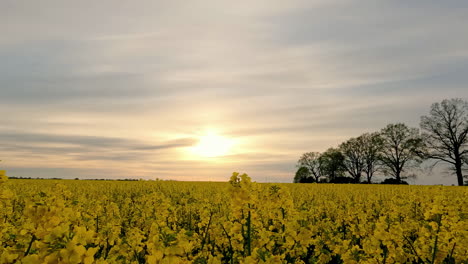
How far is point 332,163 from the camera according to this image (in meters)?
69.8

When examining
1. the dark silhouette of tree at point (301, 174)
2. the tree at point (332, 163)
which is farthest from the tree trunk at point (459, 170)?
the dark silhouette of tree at point (301, 174)

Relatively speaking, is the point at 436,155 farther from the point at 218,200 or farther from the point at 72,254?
the point at 72,254

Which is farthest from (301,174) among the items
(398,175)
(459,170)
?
(459,170)

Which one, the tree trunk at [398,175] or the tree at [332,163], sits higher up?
the tree at [332,163]

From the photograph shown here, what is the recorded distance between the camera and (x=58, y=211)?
111 inches

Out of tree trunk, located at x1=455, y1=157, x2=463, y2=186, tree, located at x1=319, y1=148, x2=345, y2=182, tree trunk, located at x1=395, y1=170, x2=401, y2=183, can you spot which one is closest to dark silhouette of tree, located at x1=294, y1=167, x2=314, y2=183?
tree, located at x1=319, y1=148, x2=345, y2=182

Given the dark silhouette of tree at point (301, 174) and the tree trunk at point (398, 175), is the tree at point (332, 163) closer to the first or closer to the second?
the dark silhouette of tree at point (301, 174)

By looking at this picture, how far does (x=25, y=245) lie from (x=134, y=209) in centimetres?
728

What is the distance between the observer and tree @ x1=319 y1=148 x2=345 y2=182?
6744 centimetres

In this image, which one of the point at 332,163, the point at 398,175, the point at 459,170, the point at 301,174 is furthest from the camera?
the point at 301,174

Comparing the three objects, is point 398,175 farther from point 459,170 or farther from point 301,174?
point 301,174

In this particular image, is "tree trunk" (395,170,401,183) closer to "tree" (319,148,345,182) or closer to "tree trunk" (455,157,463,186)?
"tree trunk" (455,157,463,186)

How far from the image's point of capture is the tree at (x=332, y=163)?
67.4 meters

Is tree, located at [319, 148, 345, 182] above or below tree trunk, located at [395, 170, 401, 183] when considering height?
above
